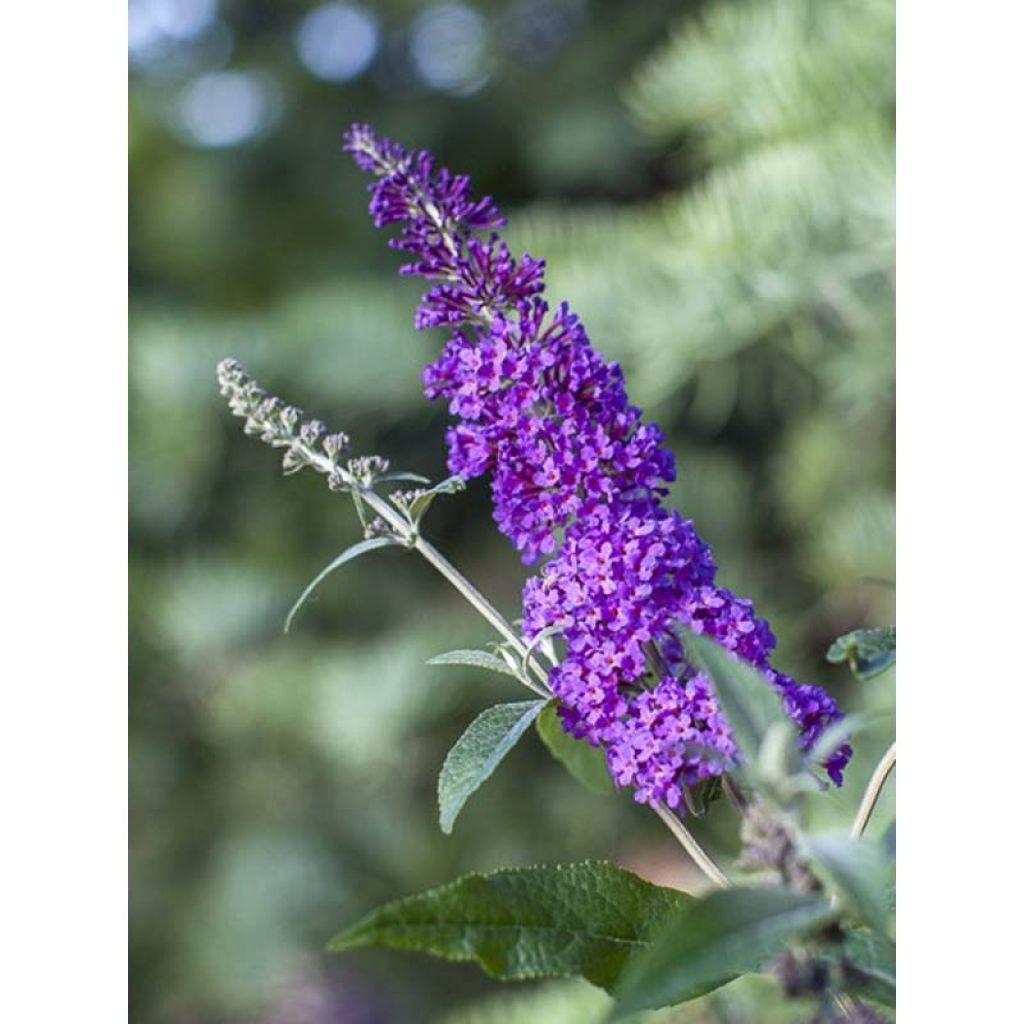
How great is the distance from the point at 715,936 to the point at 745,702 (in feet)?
0.13

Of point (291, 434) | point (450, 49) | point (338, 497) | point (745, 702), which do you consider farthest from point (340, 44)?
point (745, 702)

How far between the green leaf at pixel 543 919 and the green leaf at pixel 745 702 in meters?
0.05

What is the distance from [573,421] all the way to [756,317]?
97cm

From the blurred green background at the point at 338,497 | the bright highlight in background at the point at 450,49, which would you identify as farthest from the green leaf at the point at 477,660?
the bright highlight in background at the point at 450,49

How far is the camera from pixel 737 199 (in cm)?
111

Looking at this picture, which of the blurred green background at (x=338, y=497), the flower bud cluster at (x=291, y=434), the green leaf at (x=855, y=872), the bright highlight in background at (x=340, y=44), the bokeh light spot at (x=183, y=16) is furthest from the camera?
the bright highlight in background at (x=340, y=44)

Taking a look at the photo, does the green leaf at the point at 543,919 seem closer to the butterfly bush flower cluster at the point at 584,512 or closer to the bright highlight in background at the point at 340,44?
the butterfly bush flower cluster at the point at 584,512

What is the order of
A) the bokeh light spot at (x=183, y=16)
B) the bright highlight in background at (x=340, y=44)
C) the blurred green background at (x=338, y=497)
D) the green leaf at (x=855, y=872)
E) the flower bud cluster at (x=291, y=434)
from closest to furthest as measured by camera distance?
the green leaf at (x=855, y=872), the flower bud cluster at (x=291, y=434), the bokeh light spot at (x=183, y=16), the blurred green background at (x=338, y=497), the bright highlight in background at (x=340, y=44)

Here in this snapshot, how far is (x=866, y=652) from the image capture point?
281mm

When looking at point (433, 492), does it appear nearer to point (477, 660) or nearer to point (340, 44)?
point (477, 660)

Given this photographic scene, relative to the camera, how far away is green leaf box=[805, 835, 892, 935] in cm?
21

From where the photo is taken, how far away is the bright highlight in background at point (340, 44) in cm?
158

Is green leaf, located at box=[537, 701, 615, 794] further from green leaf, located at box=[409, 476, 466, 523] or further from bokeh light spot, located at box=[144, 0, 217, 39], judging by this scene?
bokeh light spot, located at box=[144, 0, 217, 39]
